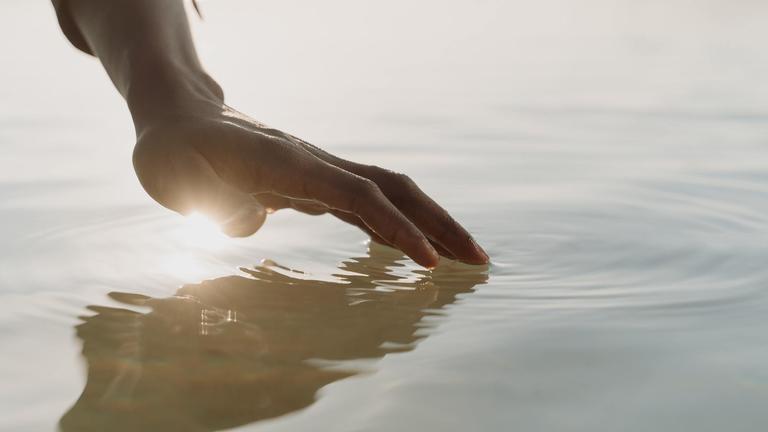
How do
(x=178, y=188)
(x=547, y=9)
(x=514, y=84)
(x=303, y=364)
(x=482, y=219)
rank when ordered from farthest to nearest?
(x=547, y=9)
(x=514, y=84)
(x=482, y=219)
(x=178, y=188)
(x=303, y=364)

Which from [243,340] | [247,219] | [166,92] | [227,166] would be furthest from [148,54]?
[243,340]

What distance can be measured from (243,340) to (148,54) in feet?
1.95

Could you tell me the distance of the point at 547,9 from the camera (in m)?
7.42

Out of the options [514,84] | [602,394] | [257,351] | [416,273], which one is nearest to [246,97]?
[514,84]

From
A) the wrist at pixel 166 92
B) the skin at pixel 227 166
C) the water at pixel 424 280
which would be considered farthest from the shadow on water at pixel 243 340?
the wrist at pixel 166 92

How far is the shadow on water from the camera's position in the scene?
1.12 m

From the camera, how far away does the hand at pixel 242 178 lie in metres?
1.50

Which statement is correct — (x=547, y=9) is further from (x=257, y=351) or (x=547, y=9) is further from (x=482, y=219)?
(x=257, y=351)

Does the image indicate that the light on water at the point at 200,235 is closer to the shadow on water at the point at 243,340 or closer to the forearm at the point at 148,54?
the shadow on water at the point at 243,340

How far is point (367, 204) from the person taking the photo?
152cm

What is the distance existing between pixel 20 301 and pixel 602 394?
923mm

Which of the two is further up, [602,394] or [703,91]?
[703,91]

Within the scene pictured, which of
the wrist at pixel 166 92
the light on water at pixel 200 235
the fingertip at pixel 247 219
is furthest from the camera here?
the light on water at pixel 200 235

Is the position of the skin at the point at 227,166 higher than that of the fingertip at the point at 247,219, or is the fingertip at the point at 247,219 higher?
the skin at the point at 227,166
